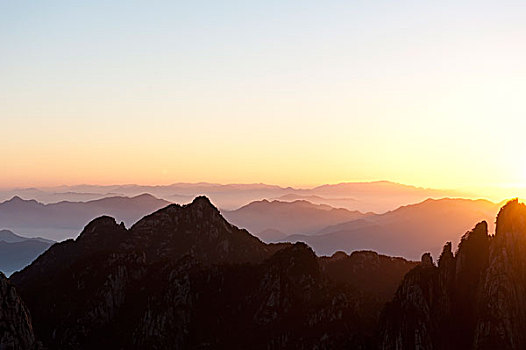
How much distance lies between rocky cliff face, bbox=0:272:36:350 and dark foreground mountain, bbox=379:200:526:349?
76734mm

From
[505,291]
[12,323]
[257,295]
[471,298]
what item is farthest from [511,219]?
[12,323]

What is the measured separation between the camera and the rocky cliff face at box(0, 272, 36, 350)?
11024 cm

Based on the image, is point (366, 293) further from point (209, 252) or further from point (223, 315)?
point (209, 252)

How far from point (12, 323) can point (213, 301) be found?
52785mm

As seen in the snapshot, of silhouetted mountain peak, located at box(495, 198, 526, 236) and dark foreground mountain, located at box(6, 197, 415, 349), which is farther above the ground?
silhouetted mountain peak, located at box(495, 198, 526, 236)

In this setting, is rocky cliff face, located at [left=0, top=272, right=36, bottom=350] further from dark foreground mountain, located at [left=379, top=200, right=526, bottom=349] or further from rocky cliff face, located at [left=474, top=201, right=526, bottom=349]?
rocky cliff face, located at [left=474, top=201, right=526, bottom=349]

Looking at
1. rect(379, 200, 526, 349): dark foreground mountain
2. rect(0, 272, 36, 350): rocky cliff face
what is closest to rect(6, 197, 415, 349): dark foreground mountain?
rect(379, 200, 526, 349): dark foreground mountain

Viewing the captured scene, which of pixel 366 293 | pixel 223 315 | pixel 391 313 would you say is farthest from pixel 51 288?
pixel 391 313

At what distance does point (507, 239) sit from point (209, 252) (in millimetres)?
107184

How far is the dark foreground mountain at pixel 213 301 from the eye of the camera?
128 metres

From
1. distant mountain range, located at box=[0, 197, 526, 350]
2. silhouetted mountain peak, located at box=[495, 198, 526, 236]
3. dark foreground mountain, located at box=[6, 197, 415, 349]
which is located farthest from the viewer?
dark foreground mountain, located at box=[6, 197, 415, 349]

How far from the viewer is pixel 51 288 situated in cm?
16162

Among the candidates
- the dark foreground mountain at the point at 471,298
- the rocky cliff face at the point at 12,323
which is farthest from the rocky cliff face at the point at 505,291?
the rocky cliff face at the point at 12,323

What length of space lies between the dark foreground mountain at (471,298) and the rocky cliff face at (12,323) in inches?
3021
